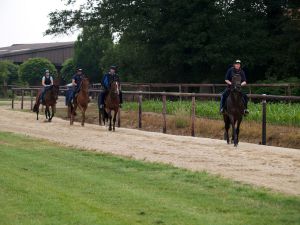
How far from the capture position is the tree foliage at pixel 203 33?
1720 inches

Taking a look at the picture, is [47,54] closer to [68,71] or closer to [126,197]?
[68,71]

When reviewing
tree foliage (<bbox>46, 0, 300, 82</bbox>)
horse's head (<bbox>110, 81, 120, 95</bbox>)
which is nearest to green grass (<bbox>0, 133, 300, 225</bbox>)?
horse's head (<bbox>110, 81, 120, 95</bbox>)

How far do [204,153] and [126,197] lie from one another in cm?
745

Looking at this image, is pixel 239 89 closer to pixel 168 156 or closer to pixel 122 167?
pixel 168 156

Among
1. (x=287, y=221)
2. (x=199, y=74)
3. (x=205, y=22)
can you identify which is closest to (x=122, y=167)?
(x=287, y=221)

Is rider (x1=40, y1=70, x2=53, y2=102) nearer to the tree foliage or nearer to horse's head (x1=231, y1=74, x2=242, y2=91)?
the tree foliage

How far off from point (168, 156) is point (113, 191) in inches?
238

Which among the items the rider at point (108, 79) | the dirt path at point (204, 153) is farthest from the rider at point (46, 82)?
the dirt path at point (204, 153)

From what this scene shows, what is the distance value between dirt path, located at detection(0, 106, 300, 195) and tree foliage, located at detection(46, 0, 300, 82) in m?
19.8

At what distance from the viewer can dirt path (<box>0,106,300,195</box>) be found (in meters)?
13.0

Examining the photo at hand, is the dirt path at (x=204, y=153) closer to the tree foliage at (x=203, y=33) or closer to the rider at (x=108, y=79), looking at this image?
the rider at (x=108, y=79)

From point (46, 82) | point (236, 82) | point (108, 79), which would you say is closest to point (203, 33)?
point (46, 82)

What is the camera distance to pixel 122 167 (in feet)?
45.8

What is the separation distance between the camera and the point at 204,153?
57.1ft
